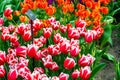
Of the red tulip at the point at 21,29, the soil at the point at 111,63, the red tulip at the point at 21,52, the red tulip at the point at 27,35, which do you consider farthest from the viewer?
the soil at the point at 111,63

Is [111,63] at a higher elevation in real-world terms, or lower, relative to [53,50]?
lower

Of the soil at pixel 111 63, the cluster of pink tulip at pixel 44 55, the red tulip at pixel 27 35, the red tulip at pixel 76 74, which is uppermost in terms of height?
the red tulip at pixel 27 35

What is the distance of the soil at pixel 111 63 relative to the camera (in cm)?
397

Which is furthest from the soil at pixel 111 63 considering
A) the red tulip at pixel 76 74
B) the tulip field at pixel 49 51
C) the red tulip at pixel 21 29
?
the red tulip at pixel 76 74

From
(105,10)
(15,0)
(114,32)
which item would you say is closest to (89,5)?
(105,10)

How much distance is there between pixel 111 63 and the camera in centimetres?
427

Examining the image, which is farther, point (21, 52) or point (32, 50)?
point (21, 52)

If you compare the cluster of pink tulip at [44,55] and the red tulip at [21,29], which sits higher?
the red tulip at [21,29]

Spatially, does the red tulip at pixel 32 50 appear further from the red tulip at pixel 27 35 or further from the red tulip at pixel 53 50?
the red tulip at pixel 27 35

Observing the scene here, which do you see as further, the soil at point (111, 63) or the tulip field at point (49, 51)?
the soil at point (111, 63)

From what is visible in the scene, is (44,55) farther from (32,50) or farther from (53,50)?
(32,50)

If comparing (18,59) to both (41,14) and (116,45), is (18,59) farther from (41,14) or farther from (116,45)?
(116,45)

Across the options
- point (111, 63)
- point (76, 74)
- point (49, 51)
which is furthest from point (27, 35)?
point (111, 63)

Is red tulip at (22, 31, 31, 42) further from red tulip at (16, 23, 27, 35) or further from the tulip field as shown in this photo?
red tulip at (16, 23, 27, 35)
